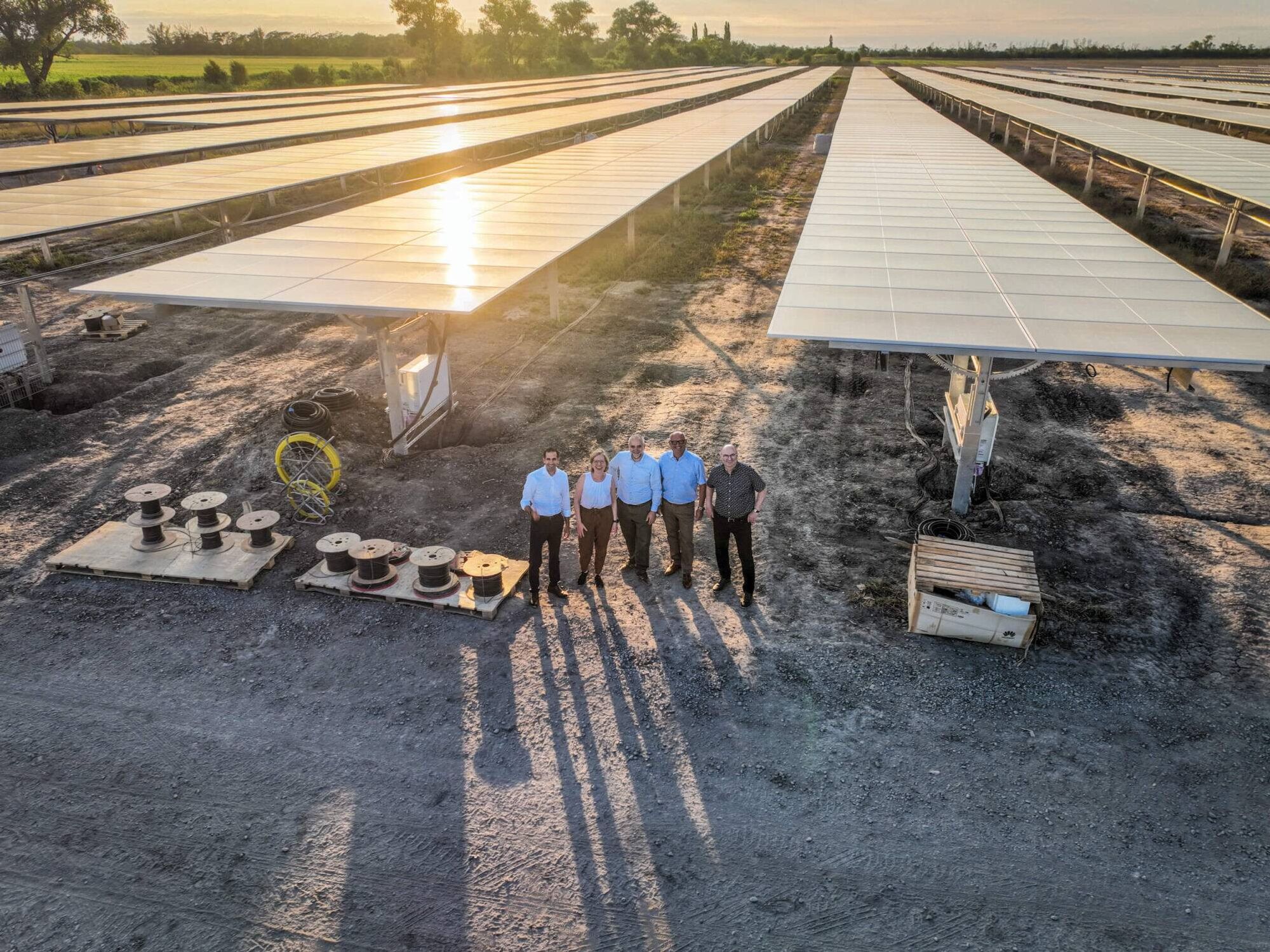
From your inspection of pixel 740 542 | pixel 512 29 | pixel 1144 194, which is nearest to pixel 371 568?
pixel 740 542

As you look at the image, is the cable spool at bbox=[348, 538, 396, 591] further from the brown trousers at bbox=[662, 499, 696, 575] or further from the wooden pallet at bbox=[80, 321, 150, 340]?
the wooden pallet at bbox=[80, 321, 150, 340]

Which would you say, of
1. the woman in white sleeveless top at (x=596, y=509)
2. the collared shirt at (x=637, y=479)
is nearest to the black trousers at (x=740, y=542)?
the collared shirt at (x=637, y=479)

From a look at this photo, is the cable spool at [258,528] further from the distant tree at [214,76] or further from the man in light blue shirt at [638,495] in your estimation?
the distant tree at [214,76]

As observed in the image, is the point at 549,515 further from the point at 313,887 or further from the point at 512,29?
the point at 512,29

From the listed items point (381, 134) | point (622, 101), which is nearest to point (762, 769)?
point (381, 134)

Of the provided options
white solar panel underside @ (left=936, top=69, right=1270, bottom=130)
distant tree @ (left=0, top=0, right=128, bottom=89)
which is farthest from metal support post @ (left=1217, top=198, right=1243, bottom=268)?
distant tree @ (left=0, top=0, right=128, bottom=89)

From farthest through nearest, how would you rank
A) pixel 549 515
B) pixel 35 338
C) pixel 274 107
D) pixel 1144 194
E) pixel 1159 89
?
pixel 1159 89 < pixel 274 107 < pixel 1144 194 < pixel 35 338 < pixel 549 515
